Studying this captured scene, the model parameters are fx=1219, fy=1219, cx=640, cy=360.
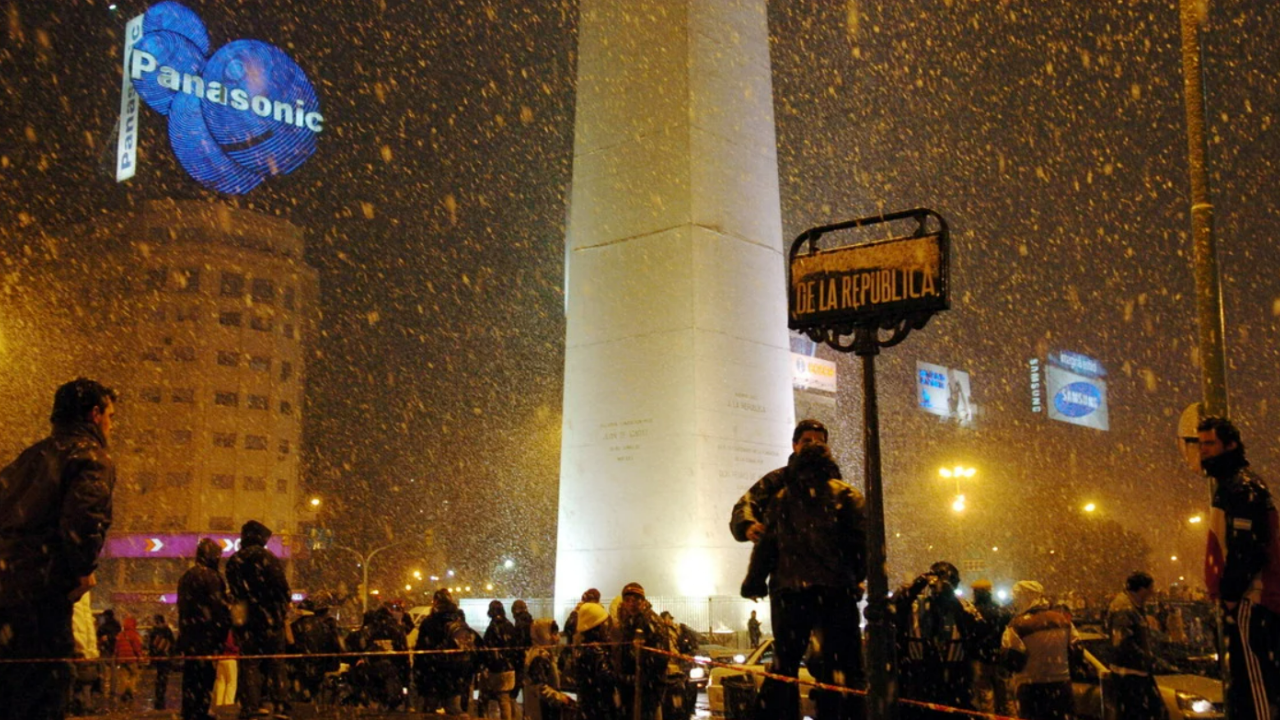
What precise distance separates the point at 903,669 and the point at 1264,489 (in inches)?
115

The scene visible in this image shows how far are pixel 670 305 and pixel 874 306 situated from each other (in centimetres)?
1504

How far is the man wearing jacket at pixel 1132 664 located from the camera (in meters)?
8.12

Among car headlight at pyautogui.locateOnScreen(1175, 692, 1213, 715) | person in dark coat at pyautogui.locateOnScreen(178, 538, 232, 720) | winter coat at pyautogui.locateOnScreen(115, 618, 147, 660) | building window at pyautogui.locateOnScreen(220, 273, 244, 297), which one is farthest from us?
building window at pyautogui.locateOnScreen(220, 273, 244, 297)

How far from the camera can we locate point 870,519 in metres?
5.06

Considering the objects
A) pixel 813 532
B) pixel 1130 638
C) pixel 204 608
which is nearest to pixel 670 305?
pixel 204 608

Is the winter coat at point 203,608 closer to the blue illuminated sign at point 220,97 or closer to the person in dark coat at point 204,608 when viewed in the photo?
the person in dark coat at point 204,608

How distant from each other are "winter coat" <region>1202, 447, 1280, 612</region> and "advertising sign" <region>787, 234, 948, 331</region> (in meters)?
1.42

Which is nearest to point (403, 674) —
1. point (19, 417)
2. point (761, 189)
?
point (761, 189)

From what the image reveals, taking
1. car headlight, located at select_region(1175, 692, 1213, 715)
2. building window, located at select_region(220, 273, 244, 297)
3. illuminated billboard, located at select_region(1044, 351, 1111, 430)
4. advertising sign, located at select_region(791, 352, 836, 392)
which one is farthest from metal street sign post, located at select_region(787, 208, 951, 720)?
illuminated billboard, located at select_region(1044, 351, 1111, 430)

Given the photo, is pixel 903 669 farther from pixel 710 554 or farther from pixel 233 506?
pixel 233 506

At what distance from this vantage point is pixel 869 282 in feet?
17.6

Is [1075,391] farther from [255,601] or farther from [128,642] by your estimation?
[255,601]

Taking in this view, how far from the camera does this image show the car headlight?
371 inches

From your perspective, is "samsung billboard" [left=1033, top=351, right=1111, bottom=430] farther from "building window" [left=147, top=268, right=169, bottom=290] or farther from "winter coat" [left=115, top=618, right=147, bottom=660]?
"winter coat" [left=115, top=618, right=147, bottom=660]
